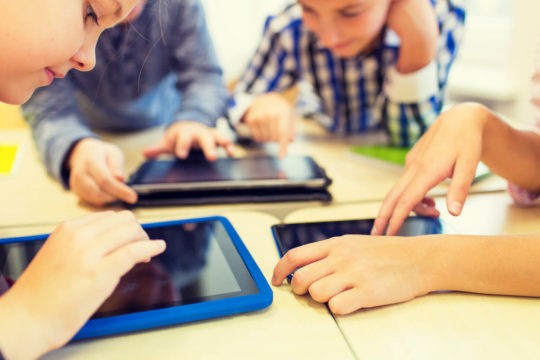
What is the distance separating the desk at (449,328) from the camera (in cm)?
40

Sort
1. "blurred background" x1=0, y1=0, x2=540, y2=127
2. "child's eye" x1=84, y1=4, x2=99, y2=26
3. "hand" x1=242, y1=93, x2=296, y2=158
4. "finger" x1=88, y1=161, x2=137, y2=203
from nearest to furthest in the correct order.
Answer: "child's eye" x1=84, y1=4, x2=99, y2=26
"finger" x1=88, y1=161, x2=137, y2=203
"hand" x1=242, y1=93, x2=296, y2=158
"blurred background" x1=0, y1=0, x2=540, y2=127

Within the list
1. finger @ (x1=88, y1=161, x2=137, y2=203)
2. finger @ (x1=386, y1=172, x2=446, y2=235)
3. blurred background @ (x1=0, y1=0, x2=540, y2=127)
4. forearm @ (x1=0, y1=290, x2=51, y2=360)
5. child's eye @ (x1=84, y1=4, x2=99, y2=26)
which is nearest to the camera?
forearm @ (x1=0, y1=290, x2=51, y2=360)

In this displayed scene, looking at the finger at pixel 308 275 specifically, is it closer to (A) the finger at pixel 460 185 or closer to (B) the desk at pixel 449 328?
(B) the desk at pixel 449 328

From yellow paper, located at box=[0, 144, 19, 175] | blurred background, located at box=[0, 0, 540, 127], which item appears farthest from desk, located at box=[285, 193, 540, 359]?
blurred background, located at box=[0, 0, 540, 127]

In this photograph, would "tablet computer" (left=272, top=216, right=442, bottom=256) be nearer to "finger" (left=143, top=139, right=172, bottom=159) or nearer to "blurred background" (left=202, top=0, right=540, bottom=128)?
"finger" (left=143, top=139, right=172, bottom=159)

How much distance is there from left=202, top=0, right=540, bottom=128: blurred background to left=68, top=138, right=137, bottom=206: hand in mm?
1135

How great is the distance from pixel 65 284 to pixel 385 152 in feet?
2.19

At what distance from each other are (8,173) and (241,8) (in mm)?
1272

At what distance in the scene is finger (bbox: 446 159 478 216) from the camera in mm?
550

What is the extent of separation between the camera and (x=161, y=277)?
1.57ft

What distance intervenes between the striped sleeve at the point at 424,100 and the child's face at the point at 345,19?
13 cm

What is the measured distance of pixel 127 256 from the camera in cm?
42

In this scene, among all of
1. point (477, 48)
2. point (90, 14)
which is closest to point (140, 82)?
point (90, 14)

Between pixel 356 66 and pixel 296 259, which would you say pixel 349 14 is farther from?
pixel 296 259
